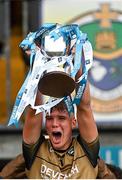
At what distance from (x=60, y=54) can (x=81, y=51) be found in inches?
4.0

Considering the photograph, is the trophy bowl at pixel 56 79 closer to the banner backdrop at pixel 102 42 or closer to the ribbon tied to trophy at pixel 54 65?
the ribbon tied to trophy at pixel 54 65

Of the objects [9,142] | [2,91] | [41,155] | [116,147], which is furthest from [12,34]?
[41,155]

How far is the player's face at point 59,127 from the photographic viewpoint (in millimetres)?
2785

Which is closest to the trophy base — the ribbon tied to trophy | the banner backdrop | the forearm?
the ribbon tied to trophy

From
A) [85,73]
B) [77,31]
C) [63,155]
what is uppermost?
[77,31]

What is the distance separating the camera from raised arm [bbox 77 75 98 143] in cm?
278

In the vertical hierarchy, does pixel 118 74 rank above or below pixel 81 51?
below

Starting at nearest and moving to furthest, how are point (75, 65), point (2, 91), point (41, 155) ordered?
point (75, 65)
point (41, 155)
point (2, 91)

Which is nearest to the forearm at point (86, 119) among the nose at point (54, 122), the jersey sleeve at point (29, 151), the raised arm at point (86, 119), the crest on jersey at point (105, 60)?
the raised arm at point (86, 119)

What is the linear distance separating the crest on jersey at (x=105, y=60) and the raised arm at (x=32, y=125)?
3.43 m

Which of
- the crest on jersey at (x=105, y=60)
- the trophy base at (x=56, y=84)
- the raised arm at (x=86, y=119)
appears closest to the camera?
the trophy base at (x=56, y=84)

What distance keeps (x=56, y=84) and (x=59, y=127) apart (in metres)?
0.23

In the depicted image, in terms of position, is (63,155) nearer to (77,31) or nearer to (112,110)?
(77,31)

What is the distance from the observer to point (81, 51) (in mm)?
2727
